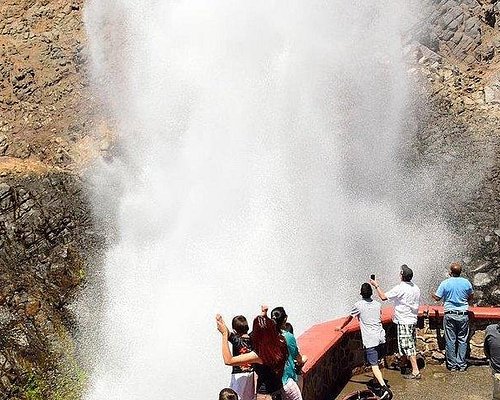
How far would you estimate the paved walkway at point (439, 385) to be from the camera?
6734 mm

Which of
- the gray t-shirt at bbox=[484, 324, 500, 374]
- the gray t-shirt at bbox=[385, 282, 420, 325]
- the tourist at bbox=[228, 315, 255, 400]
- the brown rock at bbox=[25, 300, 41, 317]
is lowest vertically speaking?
the gray t-shirt at bbox=[484, 324, 500, 374]

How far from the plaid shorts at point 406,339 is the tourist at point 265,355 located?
8.71 feet

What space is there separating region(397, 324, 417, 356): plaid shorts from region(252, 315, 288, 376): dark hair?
2744 millimetres

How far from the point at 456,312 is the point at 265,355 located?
3.37 meters

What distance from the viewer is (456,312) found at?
7195 millimetres

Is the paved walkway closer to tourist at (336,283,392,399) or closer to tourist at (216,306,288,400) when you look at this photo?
tourist at (336,283,392,399)

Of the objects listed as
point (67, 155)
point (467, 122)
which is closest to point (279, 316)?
point (67, 155)

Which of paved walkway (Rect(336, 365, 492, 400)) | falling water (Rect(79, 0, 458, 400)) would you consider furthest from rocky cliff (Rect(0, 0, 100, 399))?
paved walkway (Rect(336, 365, 492, 400))

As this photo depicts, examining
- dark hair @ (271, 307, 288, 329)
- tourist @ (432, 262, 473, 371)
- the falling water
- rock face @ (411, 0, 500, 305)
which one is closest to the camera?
dark hair @ (271, 307, 288, 329)

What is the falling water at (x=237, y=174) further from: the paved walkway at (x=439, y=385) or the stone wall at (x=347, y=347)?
the paved walkway at (x=439, y=385)

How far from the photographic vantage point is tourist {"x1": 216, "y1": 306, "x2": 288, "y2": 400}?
4.65 m

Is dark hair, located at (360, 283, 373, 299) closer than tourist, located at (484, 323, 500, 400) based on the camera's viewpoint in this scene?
No

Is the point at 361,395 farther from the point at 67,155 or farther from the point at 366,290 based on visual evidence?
the point at 67,155

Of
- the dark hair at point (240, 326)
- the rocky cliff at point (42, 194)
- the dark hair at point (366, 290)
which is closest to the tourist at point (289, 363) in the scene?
the dark hair at point (240, 326)
